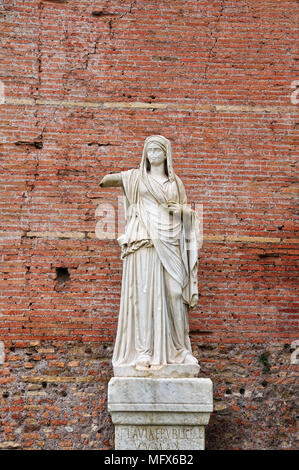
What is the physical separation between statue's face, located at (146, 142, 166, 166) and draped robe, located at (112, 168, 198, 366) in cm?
18

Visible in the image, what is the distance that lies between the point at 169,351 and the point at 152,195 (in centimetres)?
156

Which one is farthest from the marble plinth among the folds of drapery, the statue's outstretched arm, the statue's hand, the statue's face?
the statue's face

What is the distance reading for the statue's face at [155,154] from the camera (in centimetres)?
754

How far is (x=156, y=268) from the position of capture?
7.15 m

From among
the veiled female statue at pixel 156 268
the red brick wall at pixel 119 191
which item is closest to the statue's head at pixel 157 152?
the veiled female statue at pixel 156 268

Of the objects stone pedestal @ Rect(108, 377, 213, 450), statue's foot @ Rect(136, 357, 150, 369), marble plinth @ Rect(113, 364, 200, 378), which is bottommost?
stone pedestal @ Rect(108, 377, 213, 450)

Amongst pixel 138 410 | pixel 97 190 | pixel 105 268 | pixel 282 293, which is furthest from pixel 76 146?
pixel 138 410

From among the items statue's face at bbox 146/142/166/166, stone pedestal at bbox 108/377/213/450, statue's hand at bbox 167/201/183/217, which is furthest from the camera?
statue's face at bbox 146/142/166/166

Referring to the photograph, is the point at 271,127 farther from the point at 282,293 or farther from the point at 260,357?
the point at 260,357

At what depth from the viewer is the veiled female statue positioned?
7020mm

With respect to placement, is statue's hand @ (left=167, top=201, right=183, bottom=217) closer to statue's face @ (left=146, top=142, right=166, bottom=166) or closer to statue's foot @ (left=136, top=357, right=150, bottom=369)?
statue's face @ (left=146, top=142, right=166, bottom=166)

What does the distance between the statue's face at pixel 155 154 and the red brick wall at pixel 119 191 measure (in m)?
1.52

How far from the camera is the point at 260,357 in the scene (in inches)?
340

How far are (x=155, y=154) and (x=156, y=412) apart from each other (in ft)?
8.40
